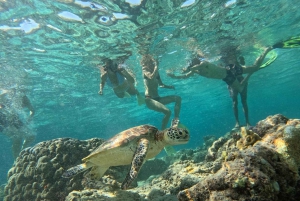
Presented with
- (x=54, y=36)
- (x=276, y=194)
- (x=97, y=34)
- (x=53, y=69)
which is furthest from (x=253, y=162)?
(x=53, y=69)

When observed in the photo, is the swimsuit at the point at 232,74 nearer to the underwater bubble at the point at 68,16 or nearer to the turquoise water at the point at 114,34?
the turquoise water at the point at 114,34

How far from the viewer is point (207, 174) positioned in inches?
151

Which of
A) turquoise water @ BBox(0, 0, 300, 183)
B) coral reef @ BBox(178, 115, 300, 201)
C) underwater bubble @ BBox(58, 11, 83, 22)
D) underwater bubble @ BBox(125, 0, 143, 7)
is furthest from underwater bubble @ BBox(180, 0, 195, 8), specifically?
coral reef @ BBox(178, 115, 300, 201)

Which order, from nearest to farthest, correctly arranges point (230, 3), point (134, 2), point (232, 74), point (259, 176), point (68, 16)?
point (259, 176) < point (134, 2) < point (68, 16) < point (230, 3) < point (232, 74)

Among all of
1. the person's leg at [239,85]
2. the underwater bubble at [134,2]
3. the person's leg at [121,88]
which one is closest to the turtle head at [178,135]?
the underwater bubble at [134,2]

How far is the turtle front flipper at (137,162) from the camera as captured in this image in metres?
3.21

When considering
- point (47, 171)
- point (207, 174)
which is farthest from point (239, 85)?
point (47, 171)

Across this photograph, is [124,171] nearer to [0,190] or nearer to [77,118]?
[0,190]

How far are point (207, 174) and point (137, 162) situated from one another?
1.42 m

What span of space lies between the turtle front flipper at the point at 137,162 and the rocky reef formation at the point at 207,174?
0.49 meters

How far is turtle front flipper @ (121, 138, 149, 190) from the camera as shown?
3.21 meters

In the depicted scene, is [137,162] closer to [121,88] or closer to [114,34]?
[121,88]

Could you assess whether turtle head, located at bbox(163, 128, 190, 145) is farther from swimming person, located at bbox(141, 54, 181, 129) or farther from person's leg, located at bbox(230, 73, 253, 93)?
person's leg, located at bbox(230, 73, 253, 93)

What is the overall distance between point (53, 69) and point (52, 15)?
678cm
